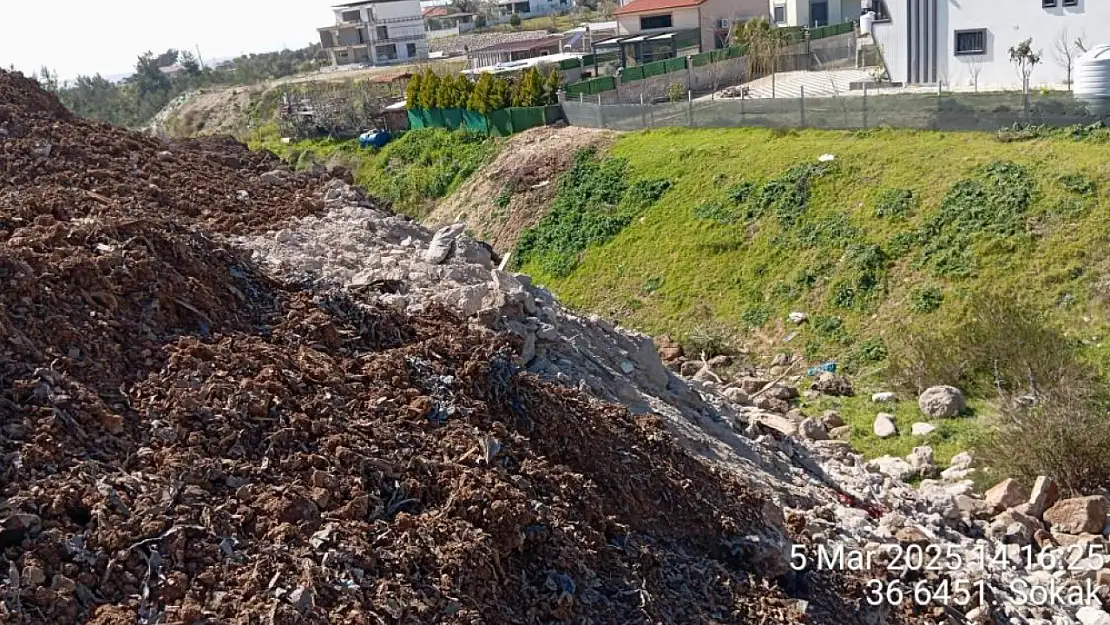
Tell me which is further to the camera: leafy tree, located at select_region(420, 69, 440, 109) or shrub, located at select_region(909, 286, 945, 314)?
leafy tree, located at select_region(420, 69, 440, 109)

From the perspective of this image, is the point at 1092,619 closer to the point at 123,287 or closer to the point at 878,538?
the point at 878,538

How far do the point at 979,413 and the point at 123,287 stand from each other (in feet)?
34.3

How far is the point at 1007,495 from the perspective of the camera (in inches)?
372

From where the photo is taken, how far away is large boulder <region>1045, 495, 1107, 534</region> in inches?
343

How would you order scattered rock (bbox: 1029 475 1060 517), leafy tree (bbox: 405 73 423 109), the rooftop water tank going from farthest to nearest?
leafy tree (bbox: 405 73 423 109)
the rooftop water tank
scattered rock (bbox: 1029 475 1060 517)

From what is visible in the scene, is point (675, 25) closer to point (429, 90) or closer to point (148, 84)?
point (429, 90)

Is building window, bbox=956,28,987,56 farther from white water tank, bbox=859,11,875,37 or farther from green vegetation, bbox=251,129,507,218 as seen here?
green vegetation, bbox=251,129,507,218

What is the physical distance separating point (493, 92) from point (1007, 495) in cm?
2200

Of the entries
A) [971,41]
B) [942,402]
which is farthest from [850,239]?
[971,41]

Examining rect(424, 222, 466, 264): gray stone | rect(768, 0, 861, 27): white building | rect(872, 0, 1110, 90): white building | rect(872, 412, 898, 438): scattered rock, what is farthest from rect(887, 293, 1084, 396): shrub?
rect(768, 0, 861, 27): white building

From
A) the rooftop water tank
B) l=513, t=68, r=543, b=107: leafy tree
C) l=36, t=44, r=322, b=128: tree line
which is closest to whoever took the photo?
the rooftop water tank

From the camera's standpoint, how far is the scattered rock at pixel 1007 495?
9.43m

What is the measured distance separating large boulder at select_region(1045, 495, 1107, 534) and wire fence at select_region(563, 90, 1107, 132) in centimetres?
1147

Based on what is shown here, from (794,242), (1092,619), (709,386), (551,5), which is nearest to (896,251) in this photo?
(794,242)
